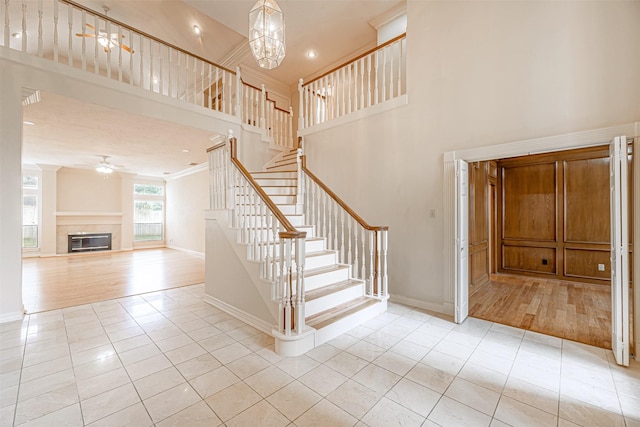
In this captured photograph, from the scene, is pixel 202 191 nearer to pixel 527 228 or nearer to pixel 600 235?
pixel 527 228

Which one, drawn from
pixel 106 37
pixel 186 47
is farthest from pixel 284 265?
pixel 186 47

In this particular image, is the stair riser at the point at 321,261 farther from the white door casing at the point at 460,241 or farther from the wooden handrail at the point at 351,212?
the white door casing at the point at 460,241

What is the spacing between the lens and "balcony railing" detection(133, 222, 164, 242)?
34.3 ft

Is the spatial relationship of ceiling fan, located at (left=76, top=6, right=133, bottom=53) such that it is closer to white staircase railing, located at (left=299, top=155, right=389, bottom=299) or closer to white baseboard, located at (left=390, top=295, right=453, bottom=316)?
white staircase railing, located at (left=299, top=155, right=389, bottom=299)

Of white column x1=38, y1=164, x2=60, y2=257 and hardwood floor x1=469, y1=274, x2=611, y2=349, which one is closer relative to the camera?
hardwood floor x1=469, y1=274, x2=611, y2=349

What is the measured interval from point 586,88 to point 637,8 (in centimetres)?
72

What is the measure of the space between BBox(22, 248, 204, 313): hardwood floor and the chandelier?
437cm

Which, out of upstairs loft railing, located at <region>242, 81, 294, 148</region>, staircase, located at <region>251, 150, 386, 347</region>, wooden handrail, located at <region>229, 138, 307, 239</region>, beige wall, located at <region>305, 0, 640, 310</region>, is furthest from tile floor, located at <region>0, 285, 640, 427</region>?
upstairs loft railing, located at <region>242, 81, 294, 148</region>

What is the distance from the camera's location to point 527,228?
5.75 metres

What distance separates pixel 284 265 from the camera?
10.5ft

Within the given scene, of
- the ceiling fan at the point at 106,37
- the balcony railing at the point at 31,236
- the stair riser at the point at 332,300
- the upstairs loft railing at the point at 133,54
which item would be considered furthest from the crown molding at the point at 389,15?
the balcony railing at the point at 31,236

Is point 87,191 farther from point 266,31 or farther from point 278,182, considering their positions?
point 266,31

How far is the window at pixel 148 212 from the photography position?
1048cm

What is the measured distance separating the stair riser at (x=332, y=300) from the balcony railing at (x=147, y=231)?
403 inches
